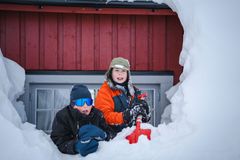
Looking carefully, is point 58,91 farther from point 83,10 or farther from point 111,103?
point 111,103

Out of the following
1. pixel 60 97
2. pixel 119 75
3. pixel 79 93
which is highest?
pixel 119 75

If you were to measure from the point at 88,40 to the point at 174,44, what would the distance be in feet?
4.85

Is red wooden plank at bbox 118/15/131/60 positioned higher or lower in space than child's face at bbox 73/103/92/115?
higher

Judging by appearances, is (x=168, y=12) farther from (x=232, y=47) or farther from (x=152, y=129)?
(x=152, y=129)

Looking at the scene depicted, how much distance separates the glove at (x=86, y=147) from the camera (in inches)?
143

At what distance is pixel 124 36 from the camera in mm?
6258

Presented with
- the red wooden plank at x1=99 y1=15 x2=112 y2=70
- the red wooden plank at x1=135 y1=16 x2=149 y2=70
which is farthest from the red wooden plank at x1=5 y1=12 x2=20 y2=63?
the red wooden plank at x1=135 y1=16 x2=149 y2=70

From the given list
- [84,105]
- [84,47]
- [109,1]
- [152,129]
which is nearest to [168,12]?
[109,1]

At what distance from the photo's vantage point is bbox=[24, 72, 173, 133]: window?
6.12m

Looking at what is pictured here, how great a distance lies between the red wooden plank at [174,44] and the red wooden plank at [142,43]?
39cm

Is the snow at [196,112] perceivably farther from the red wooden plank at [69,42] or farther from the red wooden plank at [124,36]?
the red wooden plank at [69,42]

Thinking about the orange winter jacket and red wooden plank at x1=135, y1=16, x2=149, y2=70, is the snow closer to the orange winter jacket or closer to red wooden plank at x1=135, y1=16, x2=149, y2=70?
the orange winter jacket

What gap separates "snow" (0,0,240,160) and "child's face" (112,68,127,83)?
69 cm

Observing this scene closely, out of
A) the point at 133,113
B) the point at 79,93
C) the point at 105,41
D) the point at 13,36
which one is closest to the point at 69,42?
the point at 105,41
